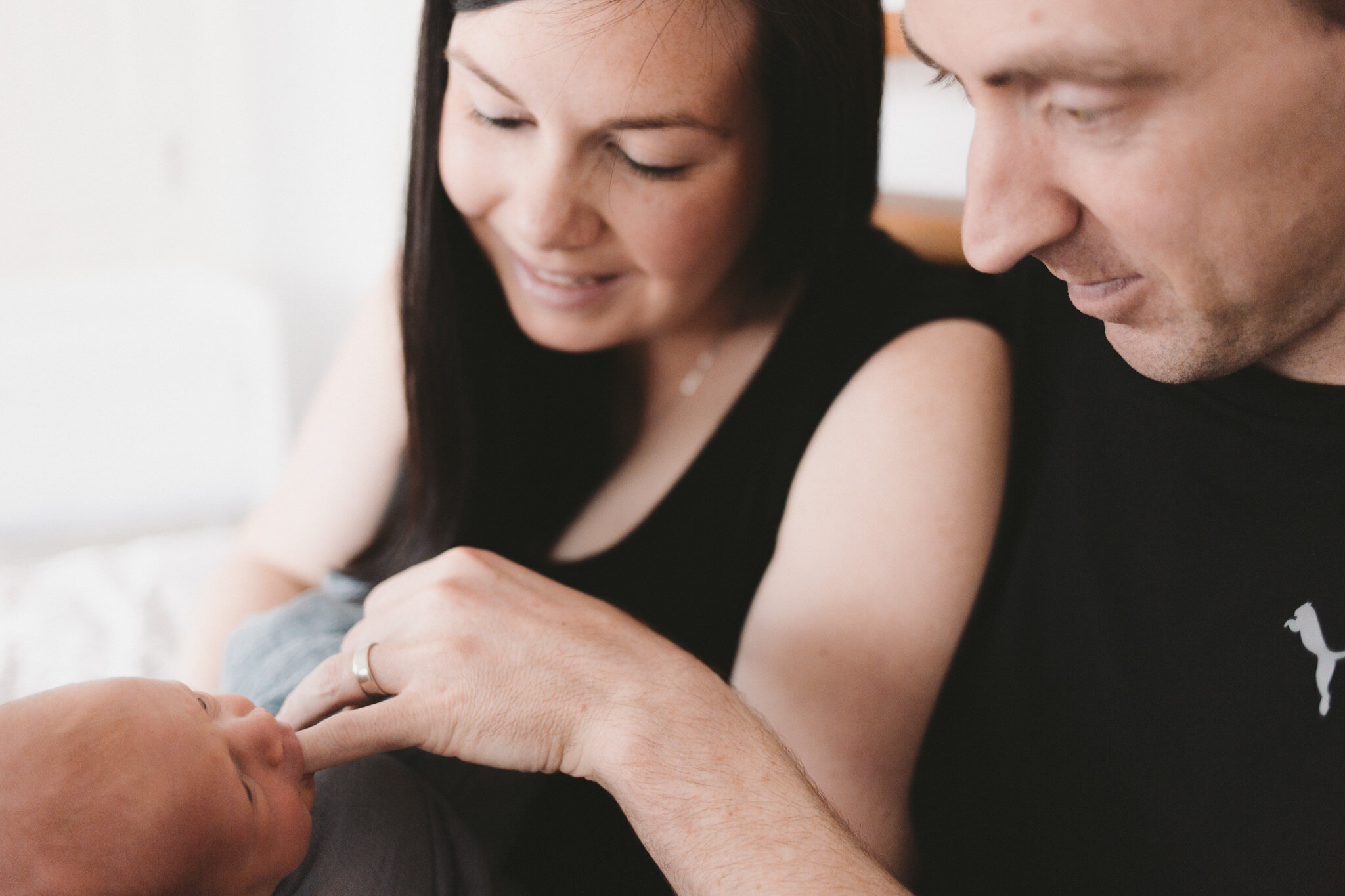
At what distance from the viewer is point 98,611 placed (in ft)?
5.30

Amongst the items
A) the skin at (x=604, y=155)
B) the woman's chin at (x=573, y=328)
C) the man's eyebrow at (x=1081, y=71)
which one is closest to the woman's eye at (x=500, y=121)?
the skin at (x=604, y=155)

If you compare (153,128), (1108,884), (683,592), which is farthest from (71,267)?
(1108,884)

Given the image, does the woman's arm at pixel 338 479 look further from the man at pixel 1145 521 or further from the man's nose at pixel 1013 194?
the man's nose at pixel 1013 194

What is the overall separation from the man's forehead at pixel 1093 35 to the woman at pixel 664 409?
34cm

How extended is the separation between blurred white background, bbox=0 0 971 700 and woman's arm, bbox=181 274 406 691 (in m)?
0.84

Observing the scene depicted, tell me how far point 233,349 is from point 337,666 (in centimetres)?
194

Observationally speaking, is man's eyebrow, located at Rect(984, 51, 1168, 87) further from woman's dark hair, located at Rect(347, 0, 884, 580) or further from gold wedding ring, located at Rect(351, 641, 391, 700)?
gold wedding ring, located at Rect(351, 641, 391, 700)

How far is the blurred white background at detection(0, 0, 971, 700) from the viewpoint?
2432 mm

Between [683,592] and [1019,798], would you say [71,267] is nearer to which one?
[683,592]

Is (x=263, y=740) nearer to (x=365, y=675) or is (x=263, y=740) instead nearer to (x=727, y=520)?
(x=365, y=675)

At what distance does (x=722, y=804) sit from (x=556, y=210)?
0.62 metres

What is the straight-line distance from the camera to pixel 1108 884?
0.97 m

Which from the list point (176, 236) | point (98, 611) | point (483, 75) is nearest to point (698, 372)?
point (483, 75)

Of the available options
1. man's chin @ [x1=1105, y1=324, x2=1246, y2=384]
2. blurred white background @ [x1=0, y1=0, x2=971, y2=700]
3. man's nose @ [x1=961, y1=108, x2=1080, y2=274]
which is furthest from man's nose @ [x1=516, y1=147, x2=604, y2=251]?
blurred white background @ [x1=0, y1=0, x2=971, y2=700]
